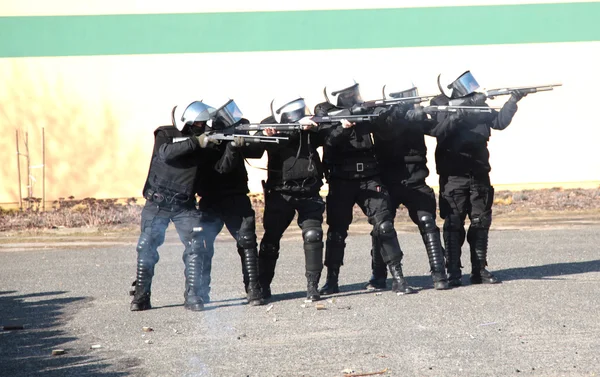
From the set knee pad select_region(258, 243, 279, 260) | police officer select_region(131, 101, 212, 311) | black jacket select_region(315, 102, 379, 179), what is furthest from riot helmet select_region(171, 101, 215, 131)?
knee pad select_region(258, 243, 279, 260)

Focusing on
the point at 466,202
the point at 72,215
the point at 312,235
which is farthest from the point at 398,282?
the point at 72,215

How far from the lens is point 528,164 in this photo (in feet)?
68.5

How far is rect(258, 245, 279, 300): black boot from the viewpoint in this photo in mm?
9977

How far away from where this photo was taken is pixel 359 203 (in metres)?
10.1

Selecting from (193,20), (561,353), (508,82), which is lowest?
(561,353)

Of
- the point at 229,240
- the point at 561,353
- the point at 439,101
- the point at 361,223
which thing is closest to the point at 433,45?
the point at 361,223

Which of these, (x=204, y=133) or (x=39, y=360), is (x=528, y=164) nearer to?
Result: (x=204, y=133)

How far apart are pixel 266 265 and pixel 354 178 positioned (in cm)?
122

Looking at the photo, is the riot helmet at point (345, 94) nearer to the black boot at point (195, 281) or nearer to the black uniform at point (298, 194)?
the black uniform at point (298, 194)

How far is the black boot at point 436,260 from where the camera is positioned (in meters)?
10.1

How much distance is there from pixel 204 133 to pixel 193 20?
435 inches

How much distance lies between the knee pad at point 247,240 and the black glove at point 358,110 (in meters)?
1.56

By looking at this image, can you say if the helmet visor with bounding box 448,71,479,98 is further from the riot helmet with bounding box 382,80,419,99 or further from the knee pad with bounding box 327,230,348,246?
the knee pad with bounding box 327,230,348,246

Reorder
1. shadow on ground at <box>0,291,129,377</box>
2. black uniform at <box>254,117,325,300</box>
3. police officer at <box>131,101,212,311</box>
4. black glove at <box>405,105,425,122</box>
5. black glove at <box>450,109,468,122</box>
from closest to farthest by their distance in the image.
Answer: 1. shadow on ground at <box>0,291,129,377</box>
2. police officer at <box>131,101,212,311</box>
3. black uniform at <box>254,117,325,300</box>
4. black glove at <box>405,105,425,122</box>
5. black glove at <box>450,109,468,122</box>
